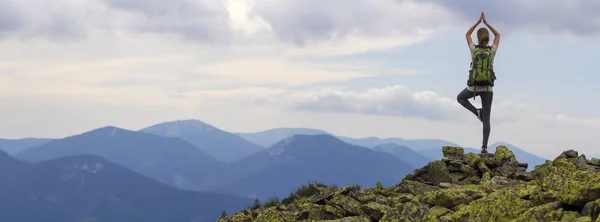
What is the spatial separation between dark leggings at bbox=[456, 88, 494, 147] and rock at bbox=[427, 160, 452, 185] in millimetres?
2365

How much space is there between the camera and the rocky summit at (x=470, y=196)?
12672 mm

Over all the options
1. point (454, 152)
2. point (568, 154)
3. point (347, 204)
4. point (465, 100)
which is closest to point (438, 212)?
point (347, 204)

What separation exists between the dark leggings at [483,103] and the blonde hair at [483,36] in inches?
67.3

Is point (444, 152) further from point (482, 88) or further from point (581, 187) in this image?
point (581, 187)

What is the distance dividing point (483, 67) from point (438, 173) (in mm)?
3821

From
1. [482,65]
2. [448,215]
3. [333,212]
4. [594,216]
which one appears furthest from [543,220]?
[482,65]

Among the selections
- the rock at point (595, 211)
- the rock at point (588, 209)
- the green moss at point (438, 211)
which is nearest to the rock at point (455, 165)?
the green moss at point (438, 211)

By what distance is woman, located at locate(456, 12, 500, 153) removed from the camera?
65.9 ft

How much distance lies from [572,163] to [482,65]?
4662 mm

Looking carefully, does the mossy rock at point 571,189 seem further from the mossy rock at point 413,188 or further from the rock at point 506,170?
the rock at point 506,170

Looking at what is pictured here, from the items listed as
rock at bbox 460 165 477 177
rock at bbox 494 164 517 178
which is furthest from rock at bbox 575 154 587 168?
rock at bbox 460 165 477 177

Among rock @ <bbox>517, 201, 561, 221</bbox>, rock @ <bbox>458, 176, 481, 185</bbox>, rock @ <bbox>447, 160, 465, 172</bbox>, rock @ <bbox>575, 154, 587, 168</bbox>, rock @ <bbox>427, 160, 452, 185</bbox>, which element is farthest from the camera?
rock @ <bbox>447, 160, 465, 172</bbox>

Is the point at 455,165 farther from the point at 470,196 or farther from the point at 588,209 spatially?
the point at 588,209

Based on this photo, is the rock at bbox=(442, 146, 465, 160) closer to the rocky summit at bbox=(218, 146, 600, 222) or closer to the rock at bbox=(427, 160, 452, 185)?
the rocky summit at bbox=(218, 146, 600, 222)
